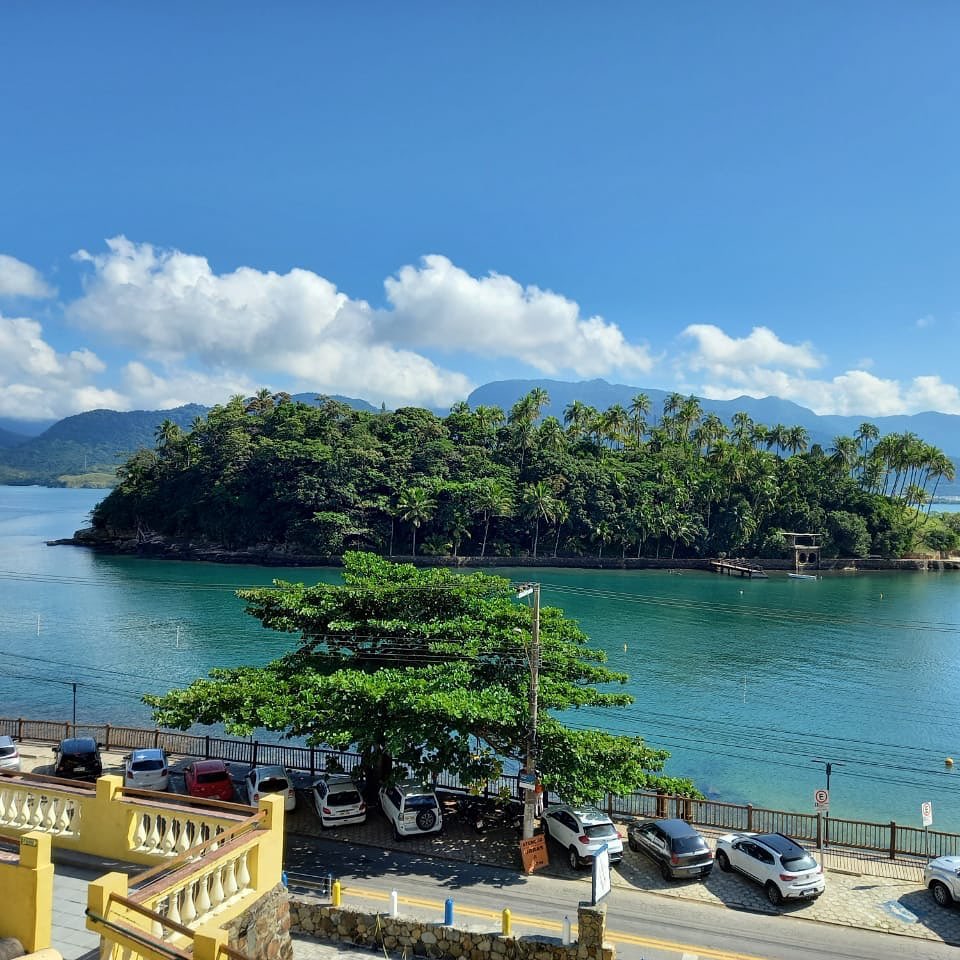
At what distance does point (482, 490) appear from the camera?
95.6m

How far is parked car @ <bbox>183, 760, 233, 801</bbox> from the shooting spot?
22.2 metres

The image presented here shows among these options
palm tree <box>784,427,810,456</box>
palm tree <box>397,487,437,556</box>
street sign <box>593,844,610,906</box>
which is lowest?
street sign <box>593,844,610,906</box>

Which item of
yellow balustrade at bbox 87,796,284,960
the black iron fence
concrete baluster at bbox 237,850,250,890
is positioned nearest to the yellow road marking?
the black iron fence

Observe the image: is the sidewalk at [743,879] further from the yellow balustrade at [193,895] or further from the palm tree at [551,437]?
the palm tree at [551,437]

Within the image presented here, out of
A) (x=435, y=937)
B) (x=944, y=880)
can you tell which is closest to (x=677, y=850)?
(x=944, y=880)

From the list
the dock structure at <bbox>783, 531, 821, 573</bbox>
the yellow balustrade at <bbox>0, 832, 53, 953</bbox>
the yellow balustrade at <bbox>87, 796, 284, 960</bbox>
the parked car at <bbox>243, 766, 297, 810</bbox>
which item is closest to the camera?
the yellow balustrade at <bbox>87, 796, 284, 960</bbox>

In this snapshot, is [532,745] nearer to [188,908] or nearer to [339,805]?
[339,805]

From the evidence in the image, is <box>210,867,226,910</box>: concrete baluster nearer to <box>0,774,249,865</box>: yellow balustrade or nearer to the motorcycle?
<box>0,774,249,865</box>: yellow balustrade

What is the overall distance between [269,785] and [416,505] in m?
71.7

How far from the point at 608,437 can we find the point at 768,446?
27.9m

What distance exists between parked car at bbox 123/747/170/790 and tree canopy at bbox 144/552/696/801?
385 centimetres

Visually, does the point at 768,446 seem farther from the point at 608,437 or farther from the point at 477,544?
the point at 477,544

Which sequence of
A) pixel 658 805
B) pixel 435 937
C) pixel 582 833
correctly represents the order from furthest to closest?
pixel 658 805 → pixel 582 833 → pixel 435 937

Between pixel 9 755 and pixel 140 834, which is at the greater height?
pixel 140 834
